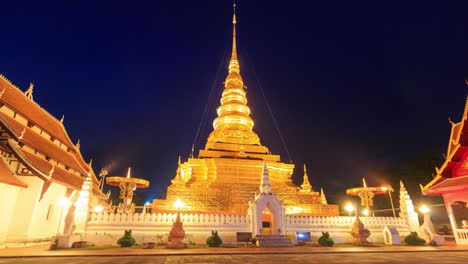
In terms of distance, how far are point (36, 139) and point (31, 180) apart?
3.65 meters

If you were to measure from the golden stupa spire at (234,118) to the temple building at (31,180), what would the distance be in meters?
13.5

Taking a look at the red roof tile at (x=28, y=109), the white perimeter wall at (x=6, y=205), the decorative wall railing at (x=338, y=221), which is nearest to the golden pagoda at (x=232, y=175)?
the decorative wall railing at (x=338, y=221)

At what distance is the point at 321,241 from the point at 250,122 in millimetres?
16654

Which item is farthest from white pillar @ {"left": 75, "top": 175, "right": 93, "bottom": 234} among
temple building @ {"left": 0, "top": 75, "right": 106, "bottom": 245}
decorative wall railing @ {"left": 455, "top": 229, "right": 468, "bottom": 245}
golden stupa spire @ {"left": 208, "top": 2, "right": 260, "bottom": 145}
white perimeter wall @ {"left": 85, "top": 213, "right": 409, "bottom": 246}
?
decorative wall railing @ {"left": 455, "top": 229, "right": 468, "bottom": 245}

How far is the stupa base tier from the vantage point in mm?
18688

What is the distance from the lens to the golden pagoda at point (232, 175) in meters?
19.1

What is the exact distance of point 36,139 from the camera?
15.6 m

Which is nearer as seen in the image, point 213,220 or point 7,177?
point 7,177

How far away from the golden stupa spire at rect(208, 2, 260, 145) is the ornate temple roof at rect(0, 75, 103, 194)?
1276cm

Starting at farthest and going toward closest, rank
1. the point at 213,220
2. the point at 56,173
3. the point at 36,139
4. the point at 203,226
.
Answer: the point at 36,139 → the point at 56,173 → the point at 213,220 → the point at 203,226

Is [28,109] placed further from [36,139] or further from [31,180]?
[31,180]

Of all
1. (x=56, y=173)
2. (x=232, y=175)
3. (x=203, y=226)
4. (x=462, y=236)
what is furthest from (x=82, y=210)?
(x=462, y=236)

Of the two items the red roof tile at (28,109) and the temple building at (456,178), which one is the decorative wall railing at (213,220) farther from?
the red roof tile at (28,109)

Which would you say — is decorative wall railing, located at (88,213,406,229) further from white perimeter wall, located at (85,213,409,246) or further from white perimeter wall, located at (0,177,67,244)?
Answer: white perimeter wall, located at (0,177,67,244)
